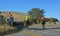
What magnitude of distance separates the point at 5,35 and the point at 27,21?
9.60 meters

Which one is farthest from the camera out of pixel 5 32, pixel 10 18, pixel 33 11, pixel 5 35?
pixel 33 11

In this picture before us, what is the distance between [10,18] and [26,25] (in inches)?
91.8

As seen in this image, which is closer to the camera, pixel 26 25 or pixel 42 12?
pixel 26 25

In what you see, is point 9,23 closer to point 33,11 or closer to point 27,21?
point 27,21

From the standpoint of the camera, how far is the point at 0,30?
70.0 ft

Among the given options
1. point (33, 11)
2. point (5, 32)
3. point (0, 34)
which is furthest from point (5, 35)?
point (33, 11)

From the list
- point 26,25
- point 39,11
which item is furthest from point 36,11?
point 26,25

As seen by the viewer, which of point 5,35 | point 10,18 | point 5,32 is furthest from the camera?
point 10,18

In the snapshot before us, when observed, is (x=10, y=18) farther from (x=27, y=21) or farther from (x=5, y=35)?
(x=5, y=35)

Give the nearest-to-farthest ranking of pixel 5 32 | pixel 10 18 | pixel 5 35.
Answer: pixel 5 35 → pixel 5 32 → pixel 10 18

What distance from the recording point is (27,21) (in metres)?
28.6

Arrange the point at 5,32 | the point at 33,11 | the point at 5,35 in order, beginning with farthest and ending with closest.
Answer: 1. the point at 33,11
2. the point at 5,32
3. the point at 5,35

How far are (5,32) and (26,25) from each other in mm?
7811

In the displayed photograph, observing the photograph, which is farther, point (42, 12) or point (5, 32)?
Result: point (42, 12)
